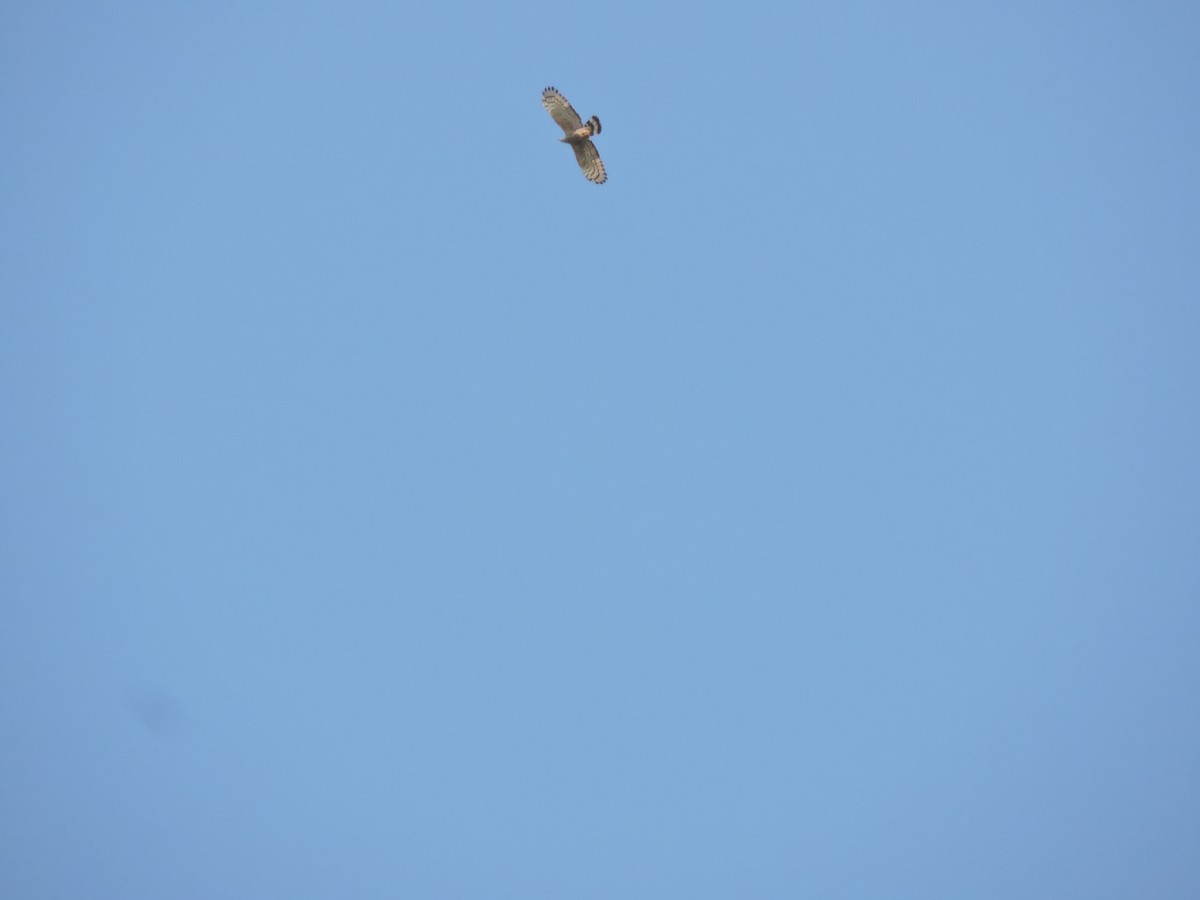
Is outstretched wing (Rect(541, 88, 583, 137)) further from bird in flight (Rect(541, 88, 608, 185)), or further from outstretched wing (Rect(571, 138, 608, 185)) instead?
outstretched wing (Rect(571, 138, 608, 185))

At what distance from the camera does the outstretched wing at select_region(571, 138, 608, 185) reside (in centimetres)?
2238

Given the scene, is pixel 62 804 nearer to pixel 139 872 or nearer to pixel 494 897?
pixel 139 872

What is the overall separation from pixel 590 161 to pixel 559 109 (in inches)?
62.0

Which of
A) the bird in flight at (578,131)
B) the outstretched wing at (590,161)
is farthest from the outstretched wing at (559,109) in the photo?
the outstretched wing at (590,161)

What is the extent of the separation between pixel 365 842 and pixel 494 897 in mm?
11845

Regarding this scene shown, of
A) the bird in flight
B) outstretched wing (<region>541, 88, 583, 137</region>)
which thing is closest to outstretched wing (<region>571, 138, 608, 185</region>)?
the bird in flight

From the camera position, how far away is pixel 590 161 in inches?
893

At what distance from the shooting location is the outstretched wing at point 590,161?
22375 mm

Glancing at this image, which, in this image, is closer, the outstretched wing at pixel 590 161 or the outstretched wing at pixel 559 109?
the outstretched wing at pixel 559 109

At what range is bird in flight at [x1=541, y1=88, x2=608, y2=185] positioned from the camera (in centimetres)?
2141

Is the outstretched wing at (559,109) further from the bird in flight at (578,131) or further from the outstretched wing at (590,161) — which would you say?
the outstretched wing at (590,161)

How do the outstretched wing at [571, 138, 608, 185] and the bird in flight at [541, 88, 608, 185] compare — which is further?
the outstretched wing at [571, 138, 608, 185]

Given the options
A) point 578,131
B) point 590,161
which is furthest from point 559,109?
point 590,161

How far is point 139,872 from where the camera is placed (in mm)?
71562
